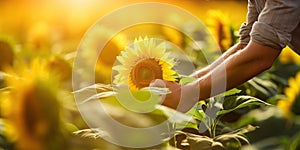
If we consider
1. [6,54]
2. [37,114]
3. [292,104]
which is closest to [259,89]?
[292,104]

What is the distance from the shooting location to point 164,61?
1784mm

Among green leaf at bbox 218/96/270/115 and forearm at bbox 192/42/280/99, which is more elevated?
green leaf at bbox 218/96/270/115

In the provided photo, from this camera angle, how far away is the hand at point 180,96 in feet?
5.00

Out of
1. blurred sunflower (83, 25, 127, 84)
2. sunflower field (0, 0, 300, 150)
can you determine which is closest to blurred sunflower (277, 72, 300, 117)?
sunflower field (0, 0, 300, 150)

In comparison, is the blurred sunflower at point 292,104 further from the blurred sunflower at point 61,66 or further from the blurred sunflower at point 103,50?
the blurred sunflower at point 61,66

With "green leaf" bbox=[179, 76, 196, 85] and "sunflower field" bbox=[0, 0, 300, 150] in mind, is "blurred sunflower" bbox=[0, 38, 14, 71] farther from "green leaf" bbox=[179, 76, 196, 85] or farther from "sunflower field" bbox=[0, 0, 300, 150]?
"green leaf" bbox=[179, 76, 196, 85]

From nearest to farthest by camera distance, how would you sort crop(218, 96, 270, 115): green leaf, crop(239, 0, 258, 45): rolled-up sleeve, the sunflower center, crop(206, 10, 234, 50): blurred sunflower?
the sunflower center
crop(218, 96, 270, 115): green leaf
crop(239, 0, 258, 45): rolled-up sleeve
crop(206, 10, 234, 50): blurred sunflower

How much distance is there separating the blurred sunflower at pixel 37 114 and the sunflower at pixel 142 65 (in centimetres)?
56

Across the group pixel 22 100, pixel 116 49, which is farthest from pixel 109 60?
pixel 22 100

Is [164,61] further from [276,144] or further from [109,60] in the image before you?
[276,144]

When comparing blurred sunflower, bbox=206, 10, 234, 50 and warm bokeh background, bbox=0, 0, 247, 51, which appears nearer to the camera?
blurred sunflower, bbox=206, 10, 234, 50

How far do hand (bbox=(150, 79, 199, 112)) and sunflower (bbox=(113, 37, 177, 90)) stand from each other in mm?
120

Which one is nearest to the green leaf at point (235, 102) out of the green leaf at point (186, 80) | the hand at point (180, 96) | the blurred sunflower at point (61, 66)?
the green leaf at point (186, 80)

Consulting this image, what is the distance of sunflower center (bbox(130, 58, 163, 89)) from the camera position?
1.65m
